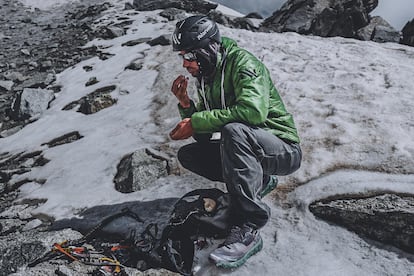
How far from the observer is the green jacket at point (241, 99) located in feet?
13.0

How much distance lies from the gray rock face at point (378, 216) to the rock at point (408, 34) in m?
9.93

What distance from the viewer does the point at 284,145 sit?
4.33m

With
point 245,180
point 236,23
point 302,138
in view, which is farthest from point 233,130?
point 236,23

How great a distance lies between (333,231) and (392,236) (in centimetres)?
61

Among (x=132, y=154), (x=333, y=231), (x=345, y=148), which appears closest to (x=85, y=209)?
(x=132, y=154)

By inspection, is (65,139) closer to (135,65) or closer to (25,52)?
(135,65)

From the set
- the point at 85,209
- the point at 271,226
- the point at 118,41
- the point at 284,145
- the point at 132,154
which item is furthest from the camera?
the point at 118,41

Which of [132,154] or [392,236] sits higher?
[392,236]

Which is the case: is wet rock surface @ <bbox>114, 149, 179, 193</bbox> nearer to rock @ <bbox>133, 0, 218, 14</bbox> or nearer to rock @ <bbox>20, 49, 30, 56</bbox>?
rock @ <bbox>20, 49, 30, 56</bbox>

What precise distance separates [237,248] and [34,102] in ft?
28.6

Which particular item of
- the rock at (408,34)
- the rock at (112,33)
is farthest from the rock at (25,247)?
the rock at (112,33)

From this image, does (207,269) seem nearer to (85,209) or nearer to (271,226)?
(271,226)

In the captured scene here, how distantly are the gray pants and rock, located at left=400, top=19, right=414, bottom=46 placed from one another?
10.5 metres

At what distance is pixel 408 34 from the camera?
546 inches
